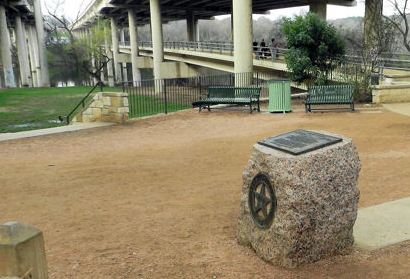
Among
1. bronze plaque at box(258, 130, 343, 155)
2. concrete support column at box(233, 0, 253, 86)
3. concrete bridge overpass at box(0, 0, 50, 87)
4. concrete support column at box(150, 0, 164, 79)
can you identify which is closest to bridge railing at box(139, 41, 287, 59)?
concrete support column at box(233, 0, 253, 86)

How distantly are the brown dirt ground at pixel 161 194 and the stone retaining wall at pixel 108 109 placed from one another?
105 centimetres

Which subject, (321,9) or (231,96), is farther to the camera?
(321,9)

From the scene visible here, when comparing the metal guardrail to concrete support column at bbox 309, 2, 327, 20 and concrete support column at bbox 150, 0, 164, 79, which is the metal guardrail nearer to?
concrete support column at bbox 150, 0, 164, 79

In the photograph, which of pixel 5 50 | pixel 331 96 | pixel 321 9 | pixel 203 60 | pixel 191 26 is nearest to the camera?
pixel 331 96

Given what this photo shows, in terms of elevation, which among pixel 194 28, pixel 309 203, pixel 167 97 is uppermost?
pixel 194 28

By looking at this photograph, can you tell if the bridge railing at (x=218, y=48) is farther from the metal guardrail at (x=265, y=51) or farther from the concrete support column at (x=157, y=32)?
the concrete support column at (x=157, y=32)

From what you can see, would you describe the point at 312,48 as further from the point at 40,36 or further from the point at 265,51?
the point at 40,36

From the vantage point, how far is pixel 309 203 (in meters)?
3.87

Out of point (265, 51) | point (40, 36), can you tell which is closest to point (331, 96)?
point (265, 51)

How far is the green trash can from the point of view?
15.0m

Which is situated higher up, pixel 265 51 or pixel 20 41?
pixel 20 41

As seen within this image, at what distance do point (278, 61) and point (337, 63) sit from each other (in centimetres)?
917

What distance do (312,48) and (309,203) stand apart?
51.8 feet

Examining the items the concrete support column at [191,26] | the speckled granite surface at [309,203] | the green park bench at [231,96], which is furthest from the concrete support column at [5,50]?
the speckled granite surface at [309,203]
